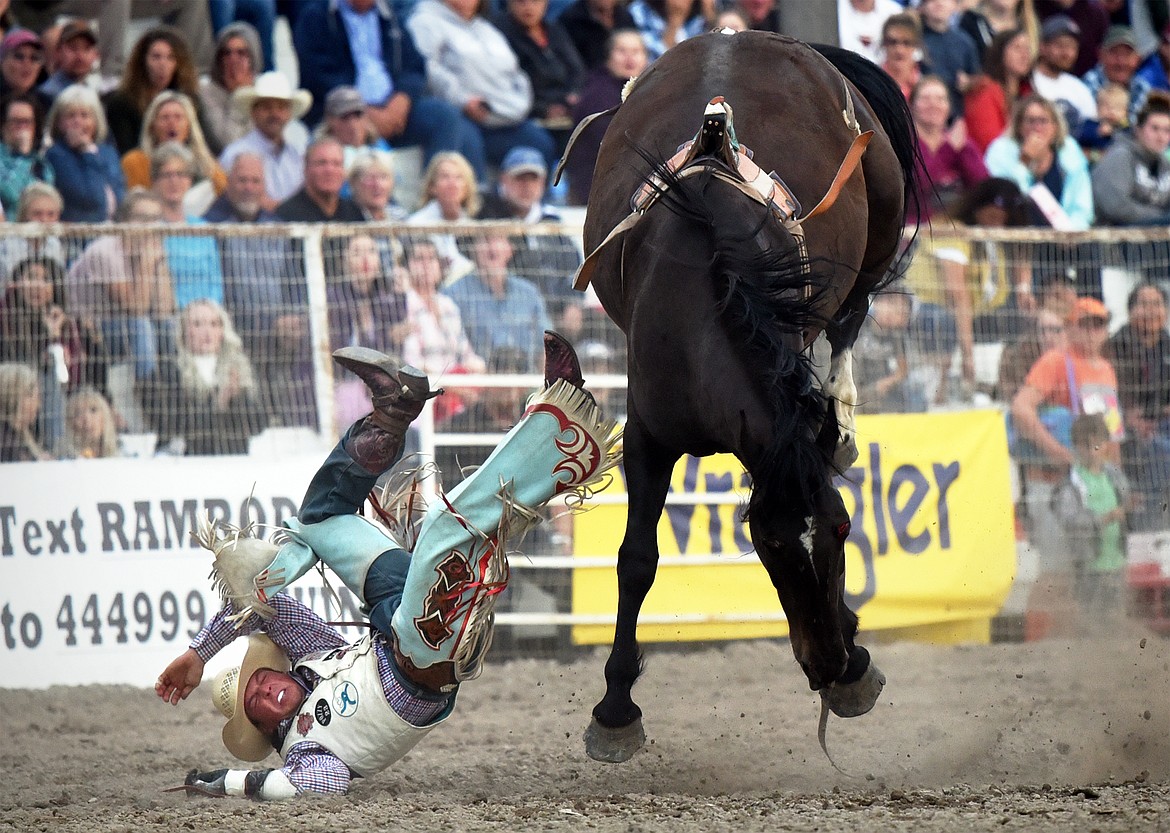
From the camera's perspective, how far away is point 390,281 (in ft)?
25.1

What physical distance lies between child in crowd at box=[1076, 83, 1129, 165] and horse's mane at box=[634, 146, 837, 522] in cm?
739

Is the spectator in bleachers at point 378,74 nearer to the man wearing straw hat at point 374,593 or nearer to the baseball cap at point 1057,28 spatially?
the baseball cap at point 1057,28

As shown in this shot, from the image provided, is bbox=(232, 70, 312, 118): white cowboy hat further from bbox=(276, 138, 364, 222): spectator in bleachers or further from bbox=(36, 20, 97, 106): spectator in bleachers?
bbox=(36, 20, 97, 106): spectator in bleachers

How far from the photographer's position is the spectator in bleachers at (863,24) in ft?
33.9

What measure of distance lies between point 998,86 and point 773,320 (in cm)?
755

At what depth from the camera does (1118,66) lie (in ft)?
37.1

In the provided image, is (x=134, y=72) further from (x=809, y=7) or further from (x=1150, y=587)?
(x=1150, y=587)

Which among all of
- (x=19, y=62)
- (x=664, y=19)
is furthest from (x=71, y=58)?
(x=664, y=19)

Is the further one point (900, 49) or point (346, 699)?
point (900, 49)

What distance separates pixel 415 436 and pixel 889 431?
2512 millimetres

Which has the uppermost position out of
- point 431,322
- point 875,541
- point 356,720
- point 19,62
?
point 19,62

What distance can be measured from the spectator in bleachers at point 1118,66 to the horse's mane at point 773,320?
8.03 m

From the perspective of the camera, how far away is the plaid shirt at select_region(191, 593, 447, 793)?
4.22 metres

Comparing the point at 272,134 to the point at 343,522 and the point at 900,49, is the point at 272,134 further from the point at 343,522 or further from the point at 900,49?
the point at 343,522
